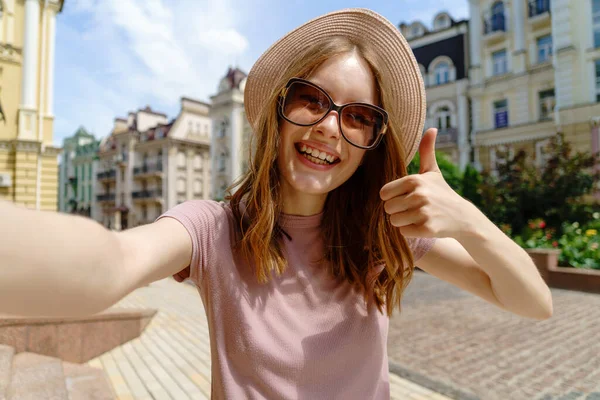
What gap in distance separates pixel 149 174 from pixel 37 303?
42057mm

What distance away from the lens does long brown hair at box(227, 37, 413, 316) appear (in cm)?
121

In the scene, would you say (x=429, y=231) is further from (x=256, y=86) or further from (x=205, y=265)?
(x=256, y=86)

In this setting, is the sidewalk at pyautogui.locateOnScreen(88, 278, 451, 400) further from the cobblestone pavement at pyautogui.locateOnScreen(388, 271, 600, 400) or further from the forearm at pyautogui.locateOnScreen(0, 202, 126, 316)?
the forearm at pyautogui.locateOnScreen(0, 202, 126, 316)

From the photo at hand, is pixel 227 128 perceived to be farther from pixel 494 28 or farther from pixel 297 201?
pixel 297 201

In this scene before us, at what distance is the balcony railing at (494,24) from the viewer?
785 inches

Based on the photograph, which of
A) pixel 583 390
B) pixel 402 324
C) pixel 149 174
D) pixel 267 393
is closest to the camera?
pixel 267 393

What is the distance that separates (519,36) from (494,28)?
4.56 feet

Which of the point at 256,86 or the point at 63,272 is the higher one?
the point at 256,86

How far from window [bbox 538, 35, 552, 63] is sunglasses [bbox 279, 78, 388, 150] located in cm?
2177

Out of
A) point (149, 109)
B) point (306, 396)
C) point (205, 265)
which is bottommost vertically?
point (306, 396)

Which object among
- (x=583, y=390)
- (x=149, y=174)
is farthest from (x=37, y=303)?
(x=149, y=174)

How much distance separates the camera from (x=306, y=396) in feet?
3.80

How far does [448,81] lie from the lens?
71.8ft

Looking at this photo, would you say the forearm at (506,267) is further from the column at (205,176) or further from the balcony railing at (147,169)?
the balcony railing at (147,169)
